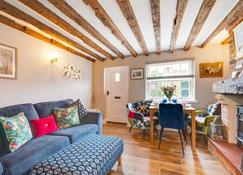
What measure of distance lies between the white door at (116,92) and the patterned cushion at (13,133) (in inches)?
119

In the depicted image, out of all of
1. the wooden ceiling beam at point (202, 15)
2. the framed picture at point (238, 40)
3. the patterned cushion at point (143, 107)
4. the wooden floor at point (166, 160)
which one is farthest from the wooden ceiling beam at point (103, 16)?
the wooden floor at point (166, 160)

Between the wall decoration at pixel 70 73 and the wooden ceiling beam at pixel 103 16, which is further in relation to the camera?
the wall decoration at pixel 70 73

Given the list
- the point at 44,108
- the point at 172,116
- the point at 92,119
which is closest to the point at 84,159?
the point at 92,119

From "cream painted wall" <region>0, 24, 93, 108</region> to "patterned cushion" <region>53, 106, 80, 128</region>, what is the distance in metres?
0.65

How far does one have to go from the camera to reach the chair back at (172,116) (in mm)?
2496

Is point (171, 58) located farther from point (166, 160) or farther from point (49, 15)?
point (49, 15)

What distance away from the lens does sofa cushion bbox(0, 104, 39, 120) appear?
74.9 inches

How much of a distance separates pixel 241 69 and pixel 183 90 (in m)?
1.84

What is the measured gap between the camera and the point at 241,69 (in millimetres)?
2010

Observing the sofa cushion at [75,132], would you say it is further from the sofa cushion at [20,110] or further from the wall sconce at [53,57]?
the wall sconce at [53,57]

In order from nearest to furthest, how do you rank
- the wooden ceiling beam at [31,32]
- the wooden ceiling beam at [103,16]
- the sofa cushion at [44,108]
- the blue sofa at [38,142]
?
1. the blue sofa at [38,142]
2. the wooden ceiling beam at [103,16]
3. the wooden ceiling beam at [31,32]
4. the sofa cushion at [44,108]

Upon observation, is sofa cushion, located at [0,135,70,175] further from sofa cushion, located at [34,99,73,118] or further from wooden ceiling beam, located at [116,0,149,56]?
wooden ceiling beam, located at [116,0,149,56]

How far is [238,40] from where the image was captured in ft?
6.96

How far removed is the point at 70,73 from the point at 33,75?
106 centimetres
